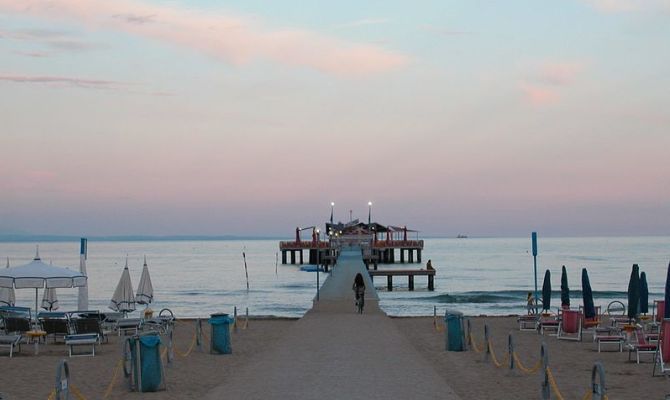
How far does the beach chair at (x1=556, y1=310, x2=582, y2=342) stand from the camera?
880 inches

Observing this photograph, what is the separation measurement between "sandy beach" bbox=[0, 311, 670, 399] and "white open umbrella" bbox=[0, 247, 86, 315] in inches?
65.8

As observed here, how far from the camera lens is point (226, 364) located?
17.1 m

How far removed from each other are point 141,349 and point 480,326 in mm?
15525

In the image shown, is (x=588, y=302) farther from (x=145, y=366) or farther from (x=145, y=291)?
(x=145, y=291)

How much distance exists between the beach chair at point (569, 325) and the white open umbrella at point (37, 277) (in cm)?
1197

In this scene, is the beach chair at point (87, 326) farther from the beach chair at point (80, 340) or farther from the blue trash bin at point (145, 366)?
the blue trash bin at point (145, 366)

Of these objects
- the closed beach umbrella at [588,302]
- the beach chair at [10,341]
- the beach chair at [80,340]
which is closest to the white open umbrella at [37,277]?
the beach chair at [10,341]

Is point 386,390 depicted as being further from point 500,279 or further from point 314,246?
point 314,246

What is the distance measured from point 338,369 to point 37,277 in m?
9.72

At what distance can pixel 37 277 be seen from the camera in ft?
70.0

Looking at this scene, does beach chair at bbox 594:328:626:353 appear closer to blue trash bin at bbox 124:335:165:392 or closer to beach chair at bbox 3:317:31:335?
blue trash bin at bbox 124:335:165:392

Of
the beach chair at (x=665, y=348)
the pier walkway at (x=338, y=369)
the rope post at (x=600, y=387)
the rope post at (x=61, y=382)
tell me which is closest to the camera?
the rope post at (x=600, y=387)

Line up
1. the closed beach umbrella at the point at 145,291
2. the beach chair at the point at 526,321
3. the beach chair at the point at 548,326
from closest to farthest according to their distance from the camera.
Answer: the beach chair at the point at 548,326
the beach chair at the point at 526,321
the closed beach umbrella at the point at 145,291

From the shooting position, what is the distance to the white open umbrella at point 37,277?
69.9 ft
